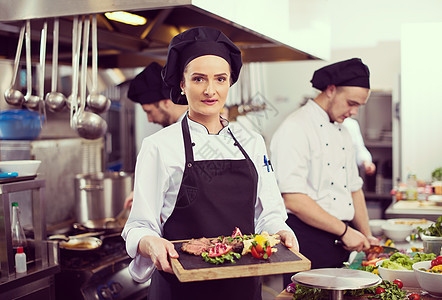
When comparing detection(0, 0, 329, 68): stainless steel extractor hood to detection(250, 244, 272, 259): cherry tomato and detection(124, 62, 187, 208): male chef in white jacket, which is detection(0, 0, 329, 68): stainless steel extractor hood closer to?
detection(124, 62, 187, 208): male chef in white jacket

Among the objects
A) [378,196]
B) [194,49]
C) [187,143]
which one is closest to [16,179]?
[187,143]

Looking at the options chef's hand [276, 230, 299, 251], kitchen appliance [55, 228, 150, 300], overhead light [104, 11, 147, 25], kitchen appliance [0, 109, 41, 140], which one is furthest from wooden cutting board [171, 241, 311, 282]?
kitchen appliance [0, 109, 41, 140]

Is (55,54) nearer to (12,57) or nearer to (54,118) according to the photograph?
(12,57)

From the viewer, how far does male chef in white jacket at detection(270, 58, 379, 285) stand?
2.63 m

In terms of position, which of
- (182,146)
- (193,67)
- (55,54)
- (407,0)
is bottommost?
(182,146)

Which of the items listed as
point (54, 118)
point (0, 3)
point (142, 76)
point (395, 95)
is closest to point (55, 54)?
point (0, 3)

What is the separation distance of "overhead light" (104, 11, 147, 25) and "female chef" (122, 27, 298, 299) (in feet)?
4.67

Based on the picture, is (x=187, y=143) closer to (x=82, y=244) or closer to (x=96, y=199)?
(x=82, y=244)

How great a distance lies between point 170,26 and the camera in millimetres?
3438

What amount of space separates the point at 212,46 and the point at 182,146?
36 cm

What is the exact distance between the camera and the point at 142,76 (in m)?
3.09

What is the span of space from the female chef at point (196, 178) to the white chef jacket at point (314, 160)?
773 mm

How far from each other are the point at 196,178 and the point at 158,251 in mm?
321

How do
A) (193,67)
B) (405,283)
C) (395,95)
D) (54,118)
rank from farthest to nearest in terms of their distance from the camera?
1. (395,95)
2. (54,118)
3. (405,283)
4. (193,67)
